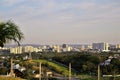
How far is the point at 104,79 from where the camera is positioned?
147ft

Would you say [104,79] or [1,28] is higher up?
[1,28]

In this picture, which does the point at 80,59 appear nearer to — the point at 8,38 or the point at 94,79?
the point at 94,79

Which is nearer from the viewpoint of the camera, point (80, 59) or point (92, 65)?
point (92, 65)

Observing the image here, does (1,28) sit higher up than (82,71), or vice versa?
(1,28)


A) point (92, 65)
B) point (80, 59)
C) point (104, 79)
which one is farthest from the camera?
point (80, 59)

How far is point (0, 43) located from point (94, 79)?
37700 millimetres

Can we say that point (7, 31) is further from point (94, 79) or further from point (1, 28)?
point (94, 79)

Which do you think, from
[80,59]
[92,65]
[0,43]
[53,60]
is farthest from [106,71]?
[0,43]

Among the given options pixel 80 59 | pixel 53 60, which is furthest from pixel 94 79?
pixel 53 60

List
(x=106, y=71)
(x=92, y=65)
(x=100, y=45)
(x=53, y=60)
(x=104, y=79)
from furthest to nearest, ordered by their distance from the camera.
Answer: (x=100, y=45)
(x=53, y=60)
(x=92, y=65)
(x=106, y=71)
(x=104, y=79)

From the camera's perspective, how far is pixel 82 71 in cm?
6122

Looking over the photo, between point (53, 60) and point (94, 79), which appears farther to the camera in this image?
point (53, 60)

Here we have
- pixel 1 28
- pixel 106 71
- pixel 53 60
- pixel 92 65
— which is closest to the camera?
pixel 1 28

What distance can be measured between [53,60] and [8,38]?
70.3m
